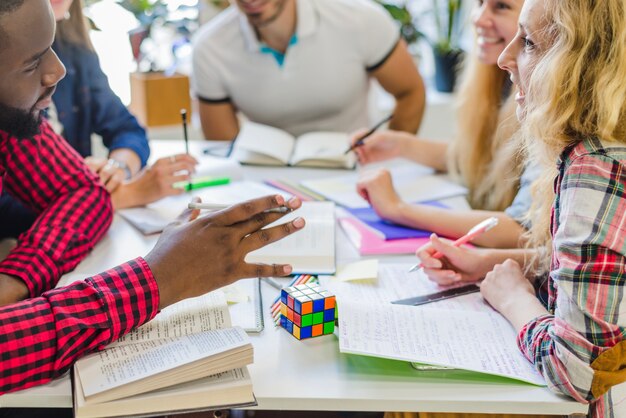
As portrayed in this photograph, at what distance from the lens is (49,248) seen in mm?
1158

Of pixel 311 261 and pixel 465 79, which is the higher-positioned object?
pixel 465 79

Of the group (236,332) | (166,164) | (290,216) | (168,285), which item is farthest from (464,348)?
(166,164)

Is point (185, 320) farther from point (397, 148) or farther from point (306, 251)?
point (397, 148)

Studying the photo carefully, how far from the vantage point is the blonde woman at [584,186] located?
0.82 m

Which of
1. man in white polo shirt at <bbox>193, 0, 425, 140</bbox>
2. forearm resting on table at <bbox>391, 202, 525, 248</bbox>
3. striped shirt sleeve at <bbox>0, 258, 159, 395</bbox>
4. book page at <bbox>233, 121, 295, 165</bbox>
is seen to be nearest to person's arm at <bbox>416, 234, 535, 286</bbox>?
forearm resting on table at <bbox>391, 202, 525, 248</bbox>

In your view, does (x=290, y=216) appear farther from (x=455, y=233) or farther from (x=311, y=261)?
(x=455, y=233)

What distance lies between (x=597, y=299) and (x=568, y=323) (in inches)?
2.0

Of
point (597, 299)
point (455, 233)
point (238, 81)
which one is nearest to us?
point (597, 299)

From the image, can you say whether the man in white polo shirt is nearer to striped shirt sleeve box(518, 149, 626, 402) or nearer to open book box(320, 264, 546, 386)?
open book box(320, 264, 546, 386)

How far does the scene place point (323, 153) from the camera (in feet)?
5.94

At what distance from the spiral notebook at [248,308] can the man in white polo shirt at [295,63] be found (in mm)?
1130

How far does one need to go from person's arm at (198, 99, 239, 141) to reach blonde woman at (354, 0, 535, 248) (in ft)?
1.92

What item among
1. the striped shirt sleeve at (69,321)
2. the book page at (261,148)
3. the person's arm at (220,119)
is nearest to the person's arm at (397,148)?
the book page at (261,148)

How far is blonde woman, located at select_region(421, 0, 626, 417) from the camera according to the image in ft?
2.68
